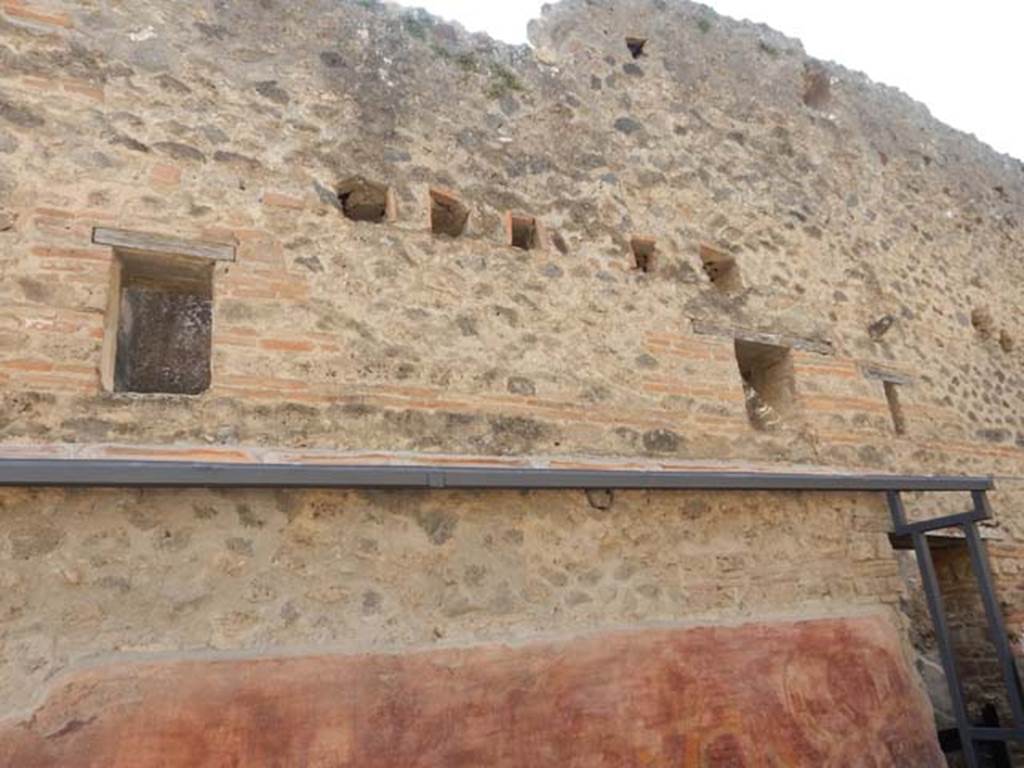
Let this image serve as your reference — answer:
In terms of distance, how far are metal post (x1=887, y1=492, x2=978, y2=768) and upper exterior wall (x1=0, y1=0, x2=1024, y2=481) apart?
1.83 ft

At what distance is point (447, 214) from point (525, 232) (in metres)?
0.51

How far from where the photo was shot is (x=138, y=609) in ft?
10.3

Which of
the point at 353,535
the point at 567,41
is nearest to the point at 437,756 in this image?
the point at 353,535

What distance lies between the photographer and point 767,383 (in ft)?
18.7

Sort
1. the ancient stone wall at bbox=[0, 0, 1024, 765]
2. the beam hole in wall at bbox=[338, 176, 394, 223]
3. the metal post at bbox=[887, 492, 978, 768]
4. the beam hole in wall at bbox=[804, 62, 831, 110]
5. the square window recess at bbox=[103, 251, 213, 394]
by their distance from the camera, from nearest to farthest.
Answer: the ancient stone wall at bbox=[0, 0, 1024, 765]
the beam hole in wall at bbox=[338, 176, 394, 223]
the metal post at bbox=[887, 492, 978, 768]
the square window recess at bbox=[103, 251, 213, 394]
the beam hole in wall at bbox=[804, 62, 831, 110]

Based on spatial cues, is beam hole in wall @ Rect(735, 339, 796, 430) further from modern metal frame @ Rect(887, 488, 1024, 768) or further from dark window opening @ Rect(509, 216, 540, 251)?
dark window opening @ Rect(509, 216, 540, 251)

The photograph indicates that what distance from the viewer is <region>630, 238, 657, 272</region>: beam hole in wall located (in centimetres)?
534

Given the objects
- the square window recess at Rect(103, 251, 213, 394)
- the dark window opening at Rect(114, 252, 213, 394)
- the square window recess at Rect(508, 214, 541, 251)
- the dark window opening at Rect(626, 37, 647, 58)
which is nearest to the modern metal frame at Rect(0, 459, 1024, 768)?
the square window recess at Rect(508, 214, 541, 251)

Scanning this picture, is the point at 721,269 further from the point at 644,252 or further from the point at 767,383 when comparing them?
the point at 767,383

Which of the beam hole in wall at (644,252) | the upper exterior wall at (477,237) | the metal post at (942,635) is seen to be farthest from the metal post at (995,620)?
the beam hole in wall at (644,252)

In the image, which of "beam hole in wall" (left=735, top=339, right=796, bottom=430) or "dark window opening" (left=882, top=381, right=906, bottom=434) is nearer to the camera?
"beam hole in wall" (left=735, top=339, right=796, bottom=430)

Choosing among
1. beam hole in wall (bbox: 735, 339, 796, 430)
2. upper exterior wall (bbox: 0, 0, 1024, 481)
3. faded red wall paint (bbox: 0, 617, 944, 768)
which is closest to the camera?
faded red wall paint (bbox: 0, 617, 944, 768)


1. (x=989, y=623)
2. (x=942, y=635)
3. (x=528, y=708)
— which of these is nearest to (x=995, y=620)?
(x=989, y=623)

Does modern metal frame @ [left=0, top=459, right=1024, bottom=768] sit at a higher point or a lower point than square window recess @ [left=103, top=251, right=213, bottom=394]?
lower
